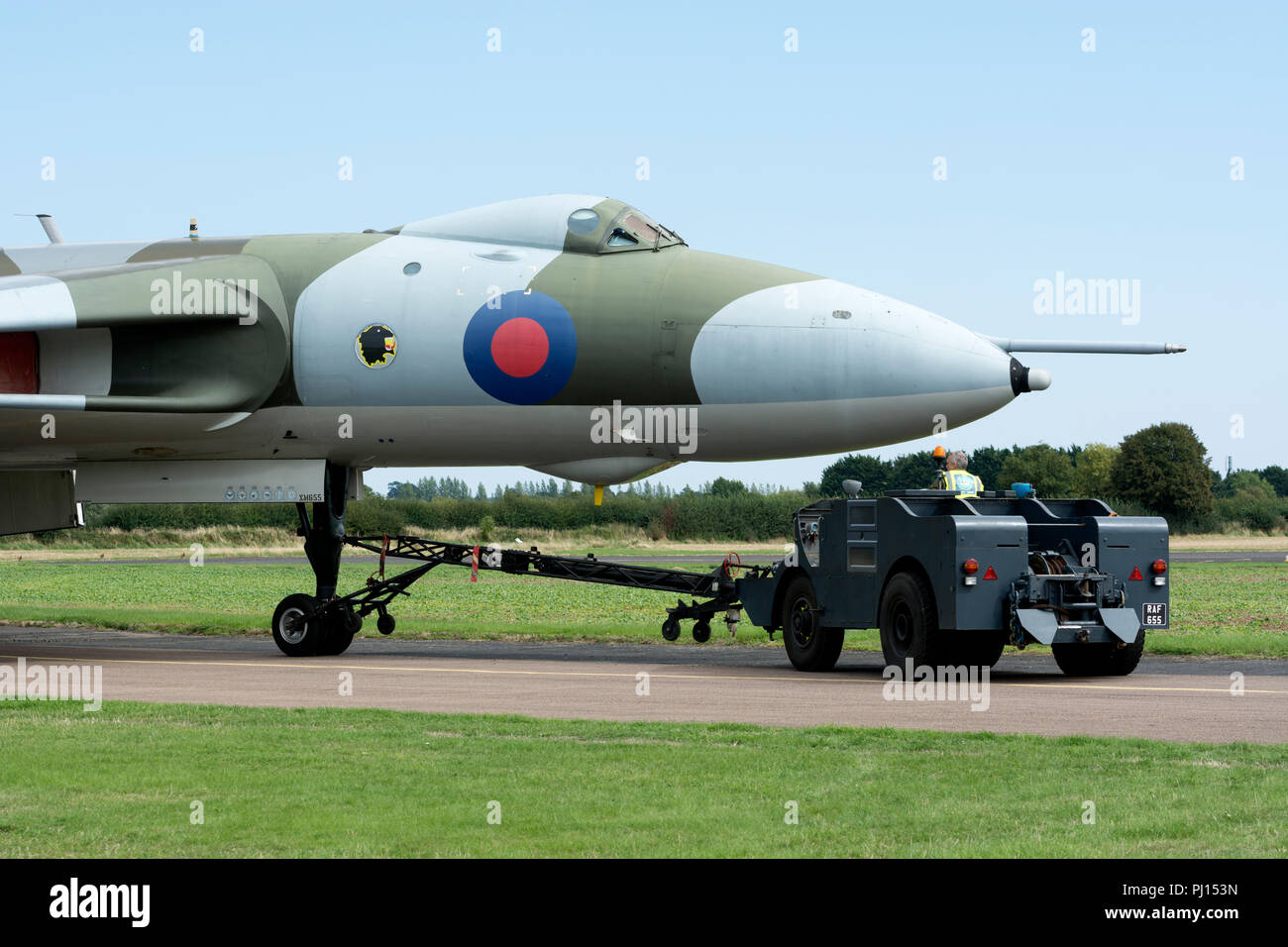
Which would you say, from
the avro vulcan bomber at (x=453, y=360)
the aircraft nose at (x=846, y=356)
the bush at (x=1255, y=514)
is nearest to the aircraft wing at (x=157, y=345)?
the avro vulcan bomber at (x=453, y=360)

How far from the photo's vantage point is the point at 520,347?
16156 mm

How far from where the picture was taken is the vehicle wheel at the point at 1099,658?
15008mm

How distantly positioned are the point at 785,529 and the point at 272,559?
21422mm

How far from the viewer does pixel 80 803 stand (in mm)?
7719

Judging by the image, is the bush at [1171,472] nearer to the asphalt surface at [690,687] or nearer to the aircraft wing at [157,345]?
the asphalt surface at [690,687]

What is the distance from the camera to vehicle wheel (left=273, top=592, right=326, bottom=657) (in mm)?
18312

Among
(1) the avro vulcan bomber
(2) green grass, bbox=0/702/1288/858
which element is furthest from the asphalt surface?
(1) the avro vulcan bomber

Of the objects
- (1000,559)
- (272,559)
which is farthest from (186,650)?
(272,559)

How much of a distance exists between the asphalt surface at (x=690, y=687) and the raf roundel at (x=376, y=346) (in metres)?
3.41

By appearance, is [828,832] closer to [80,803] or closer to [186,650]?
[80,803]

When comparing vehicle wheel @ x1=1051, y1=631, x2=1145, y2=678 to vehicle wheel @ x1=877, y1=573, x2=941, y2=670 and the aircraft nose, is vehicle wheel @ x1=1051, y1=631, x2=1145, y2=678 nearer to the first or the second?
vehicle wheel @ x1=877, y1=573, x2=941, y2=670

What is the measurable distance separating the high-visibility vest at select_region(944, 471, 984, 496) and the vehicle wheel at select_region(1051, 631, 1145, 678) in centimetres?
179

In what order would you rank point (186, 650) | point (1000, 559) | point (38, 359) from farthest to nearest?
1. point (186, 650)
2. point (38, 359)
3. point (1000, 559)
